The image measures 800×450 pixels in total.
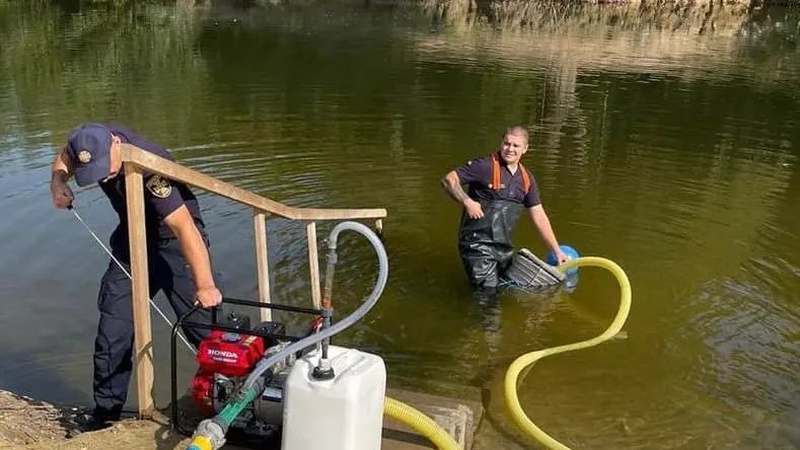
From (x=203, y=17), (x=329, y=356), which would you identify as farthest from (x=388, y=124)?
(x=203, y=17)

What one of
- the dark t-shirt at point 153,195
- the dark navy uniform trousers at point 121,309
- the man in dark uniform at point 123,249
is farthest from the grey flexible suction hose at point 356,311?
the dark navy uniform trousers at point 121,309

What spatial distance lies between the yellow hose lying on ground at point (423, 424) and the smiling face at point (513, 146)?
135 inches

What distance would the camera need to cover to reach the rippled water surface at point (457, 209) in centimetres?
580

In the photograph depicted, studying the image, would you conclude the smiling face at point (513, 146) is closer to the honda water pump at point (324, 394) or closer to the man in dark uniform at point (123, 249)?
the man in dark uniform at point (123, 249)

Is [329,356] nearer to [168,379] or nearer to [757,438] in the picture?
[168,379]

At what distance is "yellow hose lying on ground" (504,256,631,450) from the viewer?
466 cm

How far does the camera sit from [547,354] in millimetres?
5961

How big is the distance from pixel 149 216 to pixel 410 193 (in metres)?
6.25

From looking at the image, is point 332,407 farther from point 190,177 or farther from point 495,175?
point 495,175

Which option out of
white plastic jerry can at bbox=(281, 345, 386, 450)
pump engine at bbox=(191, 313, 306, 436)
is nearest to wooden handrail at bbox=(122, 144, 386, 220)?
pump engine at bbox=(191, 313, 306, 436)

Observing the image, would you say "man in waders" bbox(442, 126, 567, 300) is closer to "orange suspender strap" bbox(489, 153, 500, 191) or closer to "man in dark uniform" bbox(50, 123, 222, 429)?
"orange suspender strap" bbox(489, 153, 500, 191)

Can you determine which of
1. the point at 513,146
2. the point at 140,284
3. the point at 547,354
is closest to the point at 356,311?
the point at 140,284

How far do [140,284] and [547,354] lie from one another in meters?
3.17

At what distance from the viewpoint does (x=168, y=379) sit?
5656 millimetres
